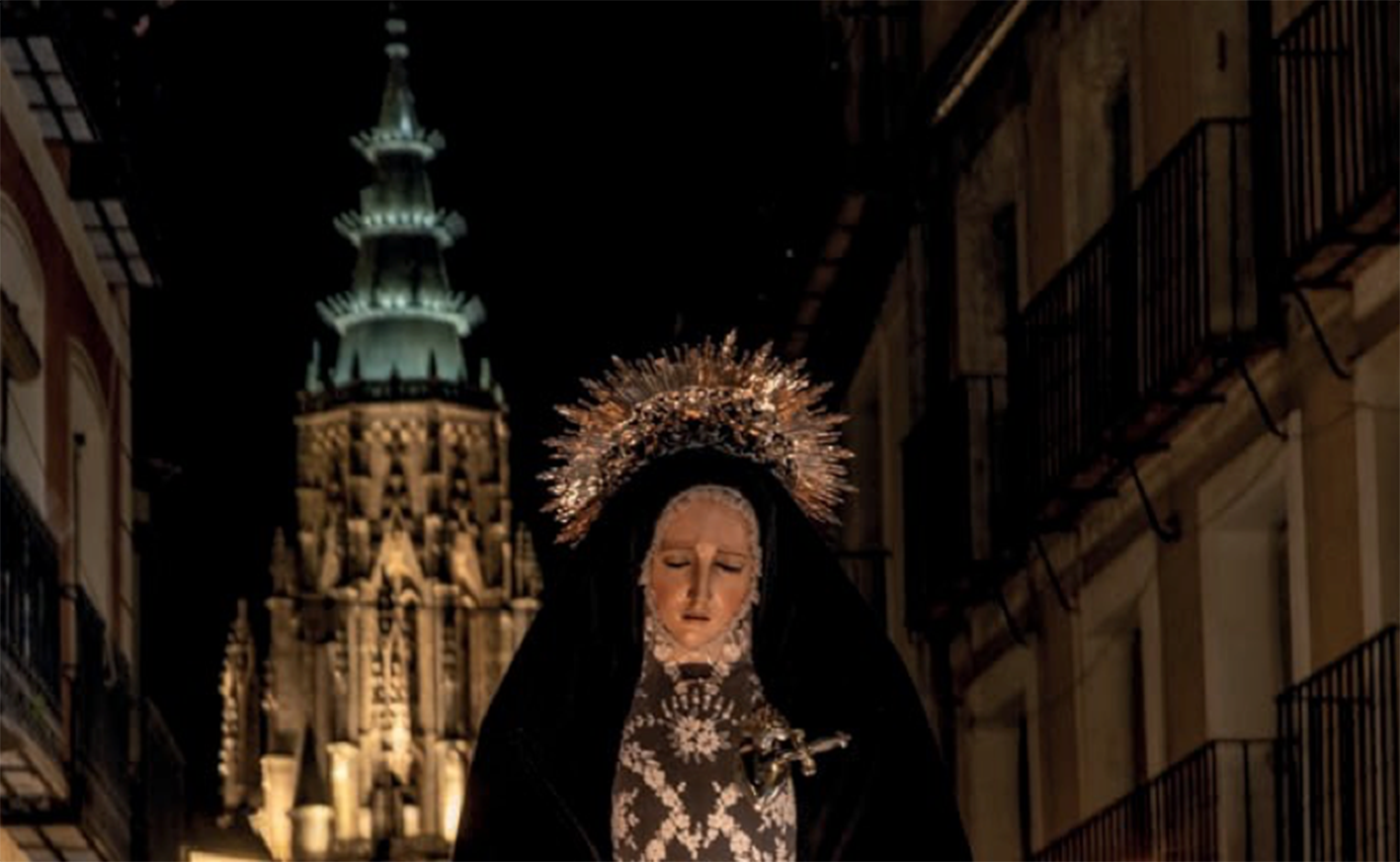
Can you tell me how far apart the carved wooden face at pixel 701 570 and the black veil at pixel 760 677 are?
6 cm

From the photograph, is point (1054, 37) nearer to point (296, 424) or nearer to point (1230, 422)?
point (1230, 422)

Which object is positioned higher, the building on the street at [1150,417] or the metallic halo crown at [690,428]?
the building on the street at [1150,417]

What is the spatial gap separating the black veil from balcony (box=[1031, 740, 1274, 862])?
9.91m

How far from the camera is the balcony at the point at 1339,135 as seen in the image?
63.6 feet

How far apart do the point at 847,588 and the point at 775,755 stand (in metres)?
0.48

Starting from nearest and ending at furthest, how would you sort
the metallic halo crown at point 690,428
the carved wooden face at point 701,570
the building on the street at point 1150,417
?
the carved wooden face at point 701,570 < the metallic halo crown at point 690,428 < the building on the street at point 1150,417

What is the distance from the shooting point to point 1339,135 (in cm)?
2033

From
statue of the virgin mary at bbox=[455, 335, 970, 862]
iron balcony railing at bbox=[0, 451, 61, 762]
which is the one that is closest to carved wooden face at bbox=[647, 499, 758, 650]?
statue of the virgin mary at bbox=[455, 335, 970, 862]

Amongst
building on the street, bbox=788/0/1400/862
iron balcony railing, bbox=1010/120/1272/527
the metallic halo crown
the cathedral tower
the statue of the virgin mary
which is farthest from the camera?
the cathedral tower

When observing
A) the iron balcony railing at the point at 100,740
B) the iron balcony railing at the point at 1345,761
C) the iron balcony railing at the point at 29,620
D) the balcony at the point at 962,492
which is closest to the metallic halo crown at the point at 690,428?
the iron balcony railing at the point at 1345,761

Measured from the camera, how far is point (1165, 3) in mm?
24031

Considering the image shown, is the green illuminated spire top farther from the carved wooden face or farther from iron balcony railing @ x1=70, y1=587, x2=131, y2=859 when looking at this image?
the carved wooden face

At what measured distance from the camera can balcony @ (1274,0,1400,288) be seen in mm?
19375

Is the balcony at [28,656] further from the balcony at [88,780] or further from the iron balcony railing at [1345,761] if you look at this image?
the iron balcony railing at [1345,761]
